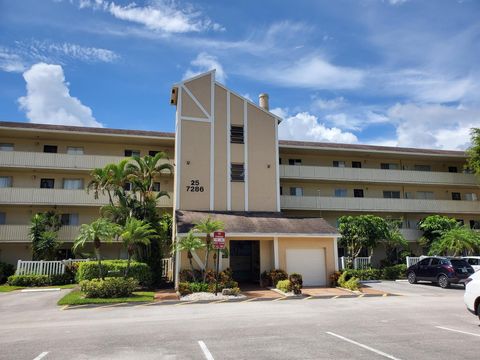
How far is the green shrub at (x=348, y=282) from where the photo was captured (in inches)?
796

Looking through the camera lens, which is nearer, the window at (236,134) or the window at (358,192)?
the window at (236,134)

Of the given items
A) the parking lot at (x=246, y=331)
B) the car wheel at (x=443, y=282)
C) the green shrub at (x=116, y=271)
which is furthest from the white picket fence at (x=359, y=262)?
the green shrub at (x=116, y=271)

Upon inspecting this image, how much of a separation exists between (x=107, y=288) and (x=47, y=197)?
44.2ft

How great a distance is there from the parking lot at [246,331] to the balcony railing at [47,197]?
Result: 483 inches

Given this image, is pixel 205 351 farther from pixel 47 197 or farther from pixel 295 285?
pixel 47 197

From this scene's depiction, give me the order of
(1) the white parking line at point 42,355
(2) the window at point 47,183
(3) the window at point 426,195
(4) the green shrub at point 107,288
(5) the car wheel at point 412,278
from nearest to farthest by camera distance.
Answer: (1) the white parking line at point 42,355 < (4) the green shrub at point 107,288 < (5) the car wheel at point 412,278 < (2) the window at point 47,183 < (3) the window at point 426,195

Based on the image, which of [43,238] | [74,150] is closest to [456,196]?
[74,150]

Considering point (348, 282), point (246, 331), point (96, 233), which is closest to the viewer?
point (246, 331)

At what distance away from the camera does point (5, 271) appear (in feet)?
84.0

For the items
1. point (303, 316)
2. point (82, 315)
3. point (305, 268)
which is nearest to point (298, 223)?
point (305, 268)

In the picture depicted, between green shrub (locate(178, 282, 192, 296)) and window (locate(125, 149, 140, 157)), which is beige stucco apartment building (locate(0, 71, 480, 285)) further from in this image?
green shrub (locate(178, 282, 192, 296))

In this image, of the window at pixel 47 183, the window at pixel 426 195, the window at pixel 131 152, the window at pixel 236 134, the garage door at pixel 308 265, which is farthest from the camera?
the window at pixel 426 195

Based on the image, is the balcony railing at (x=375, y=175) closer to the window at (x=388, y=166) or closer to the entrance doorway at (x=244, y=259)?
the window at (x=388, y=166)

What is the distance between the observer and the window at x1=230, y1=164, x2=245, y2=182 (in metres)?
25.3
